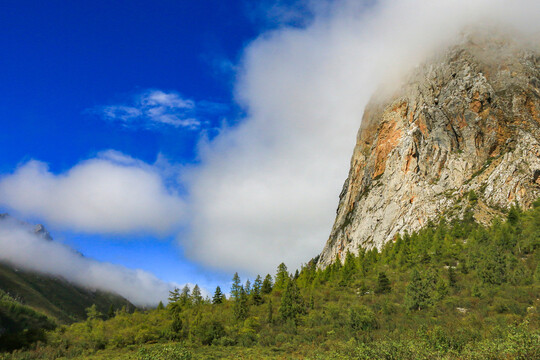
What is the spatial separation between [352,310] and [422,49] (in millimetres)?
133735

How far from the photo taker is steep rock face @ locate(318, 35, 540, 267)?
274ft

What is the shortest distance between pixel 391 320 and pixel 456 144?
8009 centimetres

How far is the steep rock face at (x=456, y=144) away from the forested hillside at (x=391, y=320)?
13.6 meters

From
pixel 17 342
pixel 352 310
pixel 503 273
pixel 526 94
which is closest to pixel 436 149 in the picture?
pixel 526 94

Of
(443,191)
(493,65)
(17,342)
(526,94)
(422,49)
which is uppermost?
(422,49)

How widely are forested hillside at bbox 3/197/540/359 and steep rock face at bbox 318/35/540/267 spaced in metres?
13.6

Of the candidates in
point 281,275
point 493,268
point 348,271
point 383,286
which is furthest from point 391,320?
point 281,275

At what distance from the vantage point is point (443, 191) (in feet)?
310

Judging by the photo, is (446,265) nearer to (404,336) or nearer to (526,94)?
(404,336)

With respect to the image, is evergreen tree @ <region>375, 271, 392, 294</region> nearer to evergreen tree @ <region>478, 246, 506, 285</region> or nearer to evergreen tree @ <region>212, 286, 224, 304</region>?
evergreen tree @ <region>478, 246, 506, 285</region>

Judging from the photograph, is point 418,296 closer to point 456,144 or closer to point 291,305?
point 291,305

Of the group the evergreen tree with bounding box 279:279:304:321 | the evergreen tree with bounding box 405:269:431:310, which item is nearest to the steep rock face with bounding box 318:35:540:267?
the evergreen tree with bounding box 405:269:431:310

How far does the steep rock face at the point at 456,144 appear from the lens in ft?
274

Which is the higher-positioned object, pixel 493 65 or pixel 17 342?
pixel 493 65
